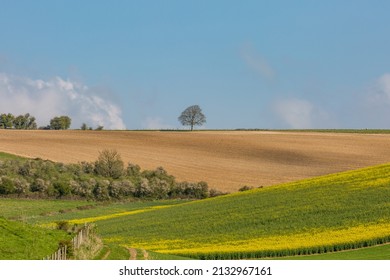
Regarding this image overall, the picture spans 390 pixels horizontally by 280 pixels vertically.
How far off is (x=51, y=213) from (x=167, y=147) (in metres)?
42.1

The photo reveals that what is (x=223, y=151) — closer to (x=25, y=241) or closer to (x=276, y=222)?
(x=276, y=222)

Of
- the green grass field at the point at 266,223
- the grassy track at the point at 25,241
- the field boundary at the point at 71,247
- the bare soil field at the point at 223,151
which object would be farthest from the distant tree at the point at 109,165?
the grassy track at the point at 25,241

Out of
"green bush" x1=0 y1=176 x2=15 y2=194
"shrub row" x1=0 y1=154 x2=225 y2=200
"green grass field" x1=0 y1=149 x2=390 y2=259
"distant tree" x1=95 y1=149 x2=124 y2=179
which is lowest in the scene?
"green grass field" x1=0 y1=149 x2=390 y2=259

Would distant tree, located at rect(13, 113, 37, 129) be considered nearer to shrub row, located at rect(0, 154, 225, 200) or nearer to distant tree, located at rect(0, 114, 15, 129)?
distant tree, located at rect(0, 114, 15, 129)

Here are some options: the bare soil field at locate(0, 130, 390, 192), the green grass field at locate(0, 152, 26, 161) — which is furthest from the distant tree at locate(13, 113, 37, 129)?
the green grass field at locate(0, 152, 26, 161)

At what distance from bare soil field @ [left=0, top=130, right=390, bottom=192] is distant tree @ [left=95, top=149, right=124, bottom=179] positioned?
3913mm

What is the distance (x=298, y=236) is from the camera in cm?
3928

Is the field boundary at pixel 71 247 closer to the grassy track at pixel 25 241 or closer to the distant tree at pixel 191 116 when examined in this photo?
the grassy track at pixel 25 241

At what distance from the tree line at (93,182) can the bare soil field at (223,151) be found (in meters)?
2.30

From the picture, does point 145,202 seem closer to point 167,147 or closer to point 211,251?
point 167,147

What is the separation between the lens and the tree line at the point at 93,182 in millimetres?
77875

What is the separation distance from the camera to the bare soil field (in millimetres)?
90375

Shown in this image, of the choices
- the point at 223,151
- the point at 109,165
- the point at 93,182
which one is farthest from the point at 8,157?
the point at 223,151
